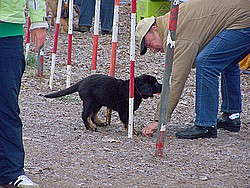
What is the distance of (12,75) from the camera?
3924 millimetres

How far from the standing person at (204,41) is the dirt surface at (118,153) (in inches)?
18.5

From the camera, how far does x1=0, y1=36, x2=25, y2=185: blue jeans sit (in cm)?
390

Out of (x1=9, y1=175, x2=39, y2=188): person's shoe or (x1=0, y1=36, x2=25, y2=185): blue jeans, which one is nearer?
(x1=0, y1=36, x2=25, y2=185): blue jeans

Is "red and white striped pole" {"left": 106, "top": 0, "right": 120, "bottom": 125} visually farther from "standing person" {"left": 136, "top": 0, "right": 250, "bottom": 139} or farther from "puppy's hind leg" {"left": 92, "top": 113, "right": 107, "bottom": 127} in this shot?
"standing person" {"left": 136, "top": 0, "right": 250, "bottom": 139}

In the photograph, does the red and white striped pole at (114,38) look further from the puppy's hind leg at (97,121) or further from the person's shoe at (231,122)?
the person's shoe at (231,122)

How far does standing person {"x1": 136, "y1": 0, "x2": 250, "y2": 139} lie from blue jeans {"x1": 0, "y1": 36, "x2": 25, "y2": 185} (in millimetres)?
1995

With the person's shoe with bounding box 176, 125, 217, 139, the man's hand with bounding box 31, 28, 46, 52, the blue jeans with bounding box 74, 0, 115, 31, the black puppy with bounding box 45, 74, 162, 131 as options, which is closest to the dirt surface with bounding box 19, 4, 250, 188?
the person's shoe with bounding box 176, 125, 217, 139

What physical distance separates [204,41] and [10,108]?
7.88ft

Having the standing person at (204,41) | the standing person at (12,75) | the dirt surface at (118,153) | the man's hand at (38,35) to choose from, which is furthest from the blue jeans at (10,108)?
the standing person at (204,41)

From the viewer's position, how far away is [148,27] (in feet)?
18.9

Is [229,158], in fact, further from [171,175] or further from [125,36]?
[125,36]

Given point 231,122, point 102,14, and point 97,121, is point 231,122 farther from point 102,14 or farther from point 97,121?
point 102,14

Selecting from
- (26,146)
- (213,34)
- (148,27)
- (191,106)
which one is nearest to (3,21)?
(26,146)

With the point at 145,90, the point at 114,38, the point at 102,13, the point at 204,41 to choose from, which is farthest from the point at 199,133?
the point at 102,13
